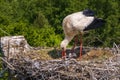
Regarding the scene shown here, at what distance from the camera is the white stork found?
366 inches

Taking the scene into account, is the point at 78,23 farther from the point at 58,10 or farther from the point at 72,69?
the point at 58,10

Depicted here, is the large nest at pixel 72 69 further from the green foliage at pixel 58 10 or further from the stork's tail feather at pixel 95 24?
the green foliage at pixel 58 10

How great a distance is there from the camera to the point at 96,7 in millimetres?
41250

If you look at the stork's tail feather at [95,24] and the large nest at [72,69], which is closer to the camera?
the large nest at [72,69]

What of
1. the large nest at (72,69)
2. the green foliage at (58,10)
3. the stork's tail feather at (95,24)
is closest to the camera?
the large nest at (72,69)

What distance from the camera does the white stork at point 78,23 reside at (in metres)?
9.30

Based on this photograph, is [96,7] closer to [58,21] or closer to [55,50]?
[58,21]

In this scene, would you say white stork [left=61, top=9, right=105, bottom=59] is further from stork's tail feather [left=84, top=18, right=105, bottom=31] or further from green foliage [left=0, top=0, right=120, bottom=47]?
green foliage [left=0, top=0, right=120, bottom=47]

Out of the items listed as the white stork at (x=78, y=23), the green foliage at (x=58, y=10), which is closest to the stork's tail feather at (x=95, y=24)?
the white stork at (x=78, y=23)

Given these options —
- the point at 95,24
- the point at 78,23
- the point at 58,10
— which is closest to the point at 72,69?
the point at 78,23

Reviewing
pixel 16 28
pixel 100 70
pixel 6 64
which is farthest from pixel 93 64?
pixel 16 28

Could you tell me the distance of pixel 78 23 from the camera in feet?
30.7

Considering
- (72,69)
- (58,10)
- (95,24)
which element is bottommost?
(58,10)

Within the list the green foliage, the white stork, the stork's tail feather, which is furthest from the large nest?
the green foliage
